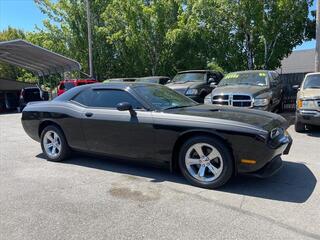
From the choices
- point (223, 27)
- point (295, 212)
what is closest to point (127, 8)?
point (223, 27)

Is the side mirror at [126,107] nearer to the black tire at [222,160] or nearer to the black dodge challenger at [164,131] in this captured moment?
the black dodge challenger at [164,131]

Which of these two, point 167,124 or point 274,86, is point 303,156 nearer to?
point 167,124

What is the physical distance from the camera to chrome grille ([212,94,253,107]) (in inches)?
378

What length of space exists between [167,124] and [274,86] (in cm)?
714

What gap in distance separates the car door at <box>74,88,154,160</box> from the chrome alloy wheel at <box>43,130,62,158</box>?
830 mm

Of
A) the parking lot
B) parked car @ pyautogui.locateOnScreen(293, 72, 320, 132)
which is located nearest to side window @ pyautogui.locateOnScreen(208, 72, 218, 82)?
parked car @ pyautogui.locateOnScreen(293, 72, 320, 132)

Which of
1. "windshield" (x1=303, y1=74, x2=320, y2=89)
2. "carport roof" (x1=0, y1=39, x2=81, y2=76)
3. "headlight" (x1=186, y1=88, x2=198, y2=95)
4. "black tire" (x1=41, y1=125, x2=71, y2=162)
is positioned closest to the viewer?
"black tire" (x1=41, y1=125, x2=71, y2=162)

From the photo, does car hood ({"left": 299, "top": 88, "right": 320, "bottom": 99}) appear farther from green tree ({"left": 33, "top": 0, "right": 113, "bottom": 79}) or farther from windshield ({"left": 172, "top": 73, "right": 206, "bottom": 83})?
green tree ({"left": 33, "top": 0, "right": 113, "bottom": 79})

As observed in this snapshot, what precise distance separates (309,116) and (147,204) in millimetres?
5865

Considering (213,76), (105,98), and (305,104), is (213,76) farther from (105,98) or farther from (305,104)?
(105,98)

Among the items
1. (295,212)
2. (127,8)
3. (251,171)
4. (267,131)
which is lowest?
(295,212)

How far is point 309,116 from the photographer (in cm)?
874

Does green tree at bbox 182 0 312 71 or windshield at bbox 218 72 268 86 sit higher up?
green tree at bbox 182 0 312 71

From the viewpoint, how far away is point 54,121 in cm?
656
